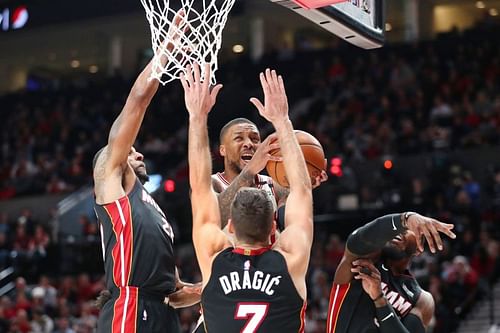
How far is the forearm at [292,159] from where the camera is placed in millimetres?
4297

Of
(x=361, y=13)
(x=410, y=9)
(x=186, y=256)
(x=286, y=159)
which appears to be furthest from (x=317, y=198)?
(x=286, y=159)

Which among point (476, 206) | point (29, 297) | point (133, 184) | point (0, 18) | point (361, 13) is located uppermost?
point (0, 18)

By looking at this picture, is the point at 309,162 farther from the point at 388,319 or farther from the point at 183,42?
the point at 183,42

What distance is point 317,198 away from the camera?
51.5 ft

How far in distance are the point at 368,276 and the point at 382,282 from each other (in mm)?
338

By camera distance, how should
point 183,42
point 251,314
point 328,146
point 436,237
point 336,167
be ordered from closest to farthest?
1. point 251,314
2. point 436,237
3. point 183,42
4. point 336,167
5. point 328,146

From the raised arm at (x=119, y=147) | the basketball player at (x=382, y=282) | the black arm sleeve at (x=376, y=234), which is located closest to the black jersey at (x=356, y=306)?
the basketball player at (x=382, y=282)

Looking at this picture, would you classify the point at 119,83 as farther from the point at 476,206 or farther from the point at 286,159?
the point at 286,159

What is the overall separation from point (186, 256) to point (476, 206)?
4625 millimetres

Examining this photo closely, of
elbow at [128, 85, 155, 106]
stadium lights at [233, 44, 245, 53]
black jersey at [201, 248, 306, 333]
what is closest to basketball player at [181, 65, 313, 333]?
black jersey at [201, 248, 306, 333]

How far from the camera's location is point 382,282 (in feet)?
18.1

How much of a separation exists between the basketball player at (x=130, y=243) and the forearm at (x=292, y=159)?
1.22m

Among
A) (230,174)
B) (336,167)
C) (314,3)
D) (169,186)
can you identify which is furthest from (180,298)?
(169,186)

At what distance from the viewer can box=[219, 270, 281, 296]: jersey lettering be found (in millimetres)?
4062
